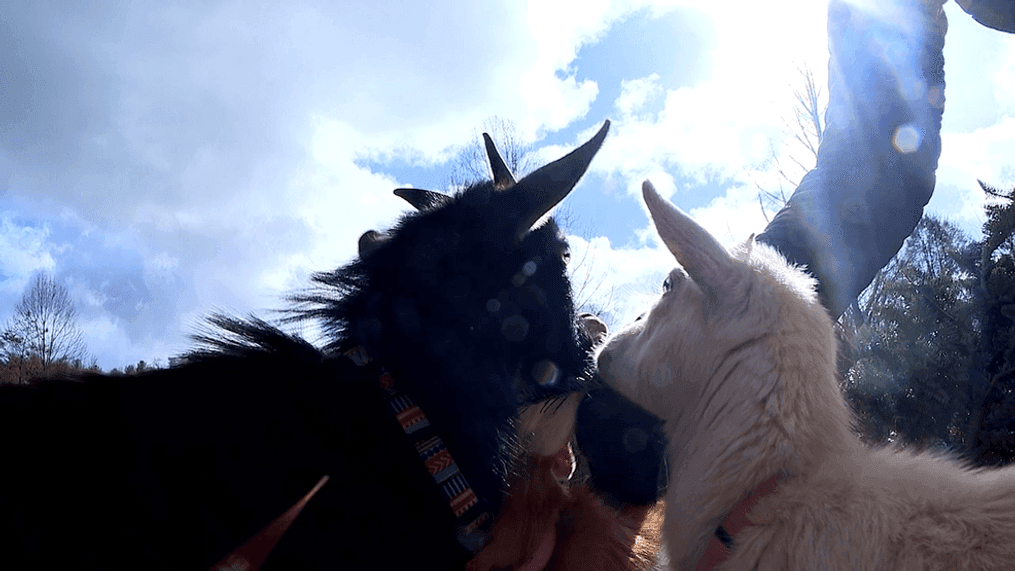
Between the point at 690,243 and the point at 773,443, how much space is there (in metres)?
0.91

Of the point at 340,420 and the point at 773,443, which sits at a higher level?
the point at 340,420

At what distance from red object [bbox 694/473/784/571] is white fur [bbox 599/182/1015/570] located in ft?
0.10

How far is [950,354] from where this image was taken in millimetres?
5457

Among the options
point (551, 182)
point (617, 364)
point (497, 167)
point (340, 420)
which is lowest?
point (617, 364)

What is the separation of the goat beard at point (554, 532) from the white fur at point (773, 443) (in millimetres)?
401

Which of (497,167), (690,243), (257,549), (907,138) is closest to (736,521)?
(690,243)

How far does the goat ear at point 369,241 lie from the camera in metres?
2.61

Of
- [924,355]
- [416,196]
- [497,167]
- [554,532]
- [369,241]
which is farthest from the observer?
[924,355]

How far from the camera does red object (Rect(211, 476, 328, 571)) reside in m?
1.63

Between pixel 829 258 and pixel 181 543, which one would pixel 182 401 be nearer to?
pixel 181 543

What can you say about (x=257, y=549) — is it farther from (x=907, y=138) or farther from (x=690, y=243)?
(x=907, y=138)

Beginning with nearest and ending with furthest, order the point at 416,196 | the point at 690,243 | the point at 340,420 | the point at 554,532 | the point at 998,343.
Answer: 1. the point at 340,420
2. the point at 690,243
3. the point at 554,532
4. the point at 416,196
5. the point at 998,343

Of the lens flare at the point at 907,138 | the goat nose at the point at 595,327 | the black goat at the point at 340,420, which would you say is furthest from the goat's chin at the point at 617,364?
the lens flare at the point at 907,138

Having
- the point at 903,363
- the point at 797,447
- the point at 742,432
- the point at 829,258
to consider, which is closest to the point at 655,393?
the point at 742,432
